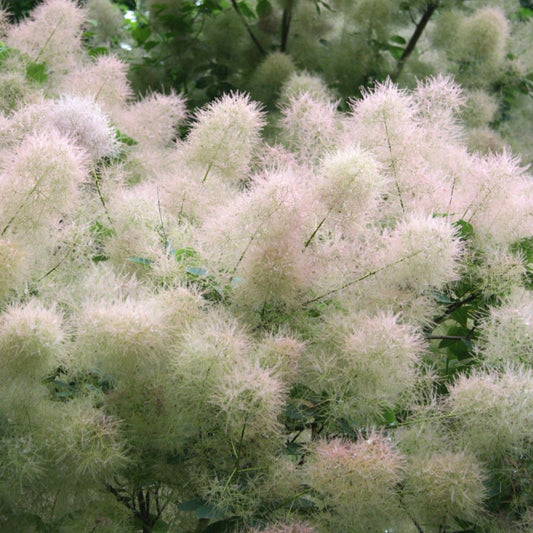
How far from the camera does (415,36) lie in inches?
129

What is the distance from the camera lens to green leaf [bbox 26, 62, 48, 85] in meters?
2.46

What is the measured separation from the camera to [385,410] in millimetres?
1708

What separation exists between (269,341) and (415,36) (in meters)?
2.11

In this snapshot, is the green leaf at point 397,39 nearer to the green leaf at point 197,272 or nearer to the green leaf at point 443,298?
the green leaf at point 443,298

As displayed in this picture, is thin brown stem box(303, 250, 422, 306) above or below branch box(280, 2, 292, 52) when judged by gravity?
above

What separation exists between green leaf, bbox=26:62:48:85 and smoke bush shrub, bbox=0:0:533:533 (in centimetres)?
49

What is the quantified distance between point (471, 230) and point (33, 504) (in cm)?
120

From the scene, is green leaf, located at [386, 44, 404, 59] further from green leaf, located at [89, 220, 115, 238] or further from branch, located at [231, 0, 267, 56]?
green leaf, located at [89, 220, 115, 238]

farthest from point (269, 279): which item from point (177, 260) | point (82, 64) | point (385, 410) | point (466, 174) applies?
point (82, 64)

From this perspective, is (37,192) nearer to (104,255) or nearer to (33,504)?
(104,255)

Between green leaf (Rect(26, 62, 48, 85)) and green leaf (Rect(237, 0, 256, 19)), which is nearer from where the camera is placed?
green leaf (Rect(26, 62, 48, 85))

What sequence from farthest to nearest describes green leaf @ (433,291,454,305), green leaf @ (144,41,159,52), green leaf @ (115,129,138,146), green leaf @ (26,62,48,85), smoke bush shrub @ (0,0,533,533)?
green leaf @ (144,41,159,52), green leaf @ (26,62,48,85), green leaf @ (115,129,138,146), green leaf @ (433,291,454,305), smoke bush shrub @ (0,0,533,533)

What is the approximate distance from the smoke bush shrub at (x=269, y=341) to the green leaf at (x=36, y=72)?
0.49 meters

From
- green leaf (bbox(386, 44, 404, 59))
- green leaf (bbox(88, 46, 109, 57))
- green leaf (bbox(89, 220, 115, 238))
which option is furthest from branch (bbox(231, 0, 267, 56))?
green leaf (bbox(89, 220, 115, 238))
